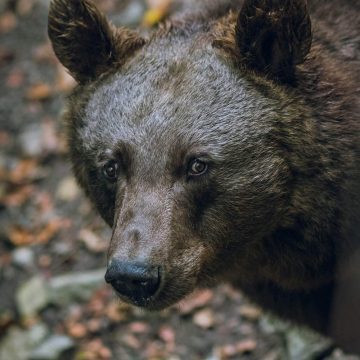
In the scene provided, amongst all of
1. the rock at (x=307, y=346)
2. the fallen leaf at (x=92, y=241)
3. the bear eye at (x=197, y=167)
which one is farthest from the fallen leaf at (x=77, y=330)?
the bear eye at (x=197, y=167)

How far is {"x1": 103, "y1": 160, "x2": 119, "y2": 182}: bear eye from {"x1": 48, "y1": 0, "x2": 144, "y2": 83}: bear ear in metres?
0.68

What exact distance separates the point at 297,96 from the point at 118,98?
42.3 inches

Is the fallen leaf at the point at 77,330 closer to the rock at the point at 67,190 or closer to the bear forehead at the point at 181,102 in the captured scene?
the rock at the point at 67,190

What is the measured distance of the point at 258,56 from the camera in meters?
4.74

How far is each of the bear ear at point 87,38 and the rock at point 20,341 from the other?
3347mm

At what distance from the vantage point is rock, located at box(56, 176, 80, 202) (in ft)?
29.6

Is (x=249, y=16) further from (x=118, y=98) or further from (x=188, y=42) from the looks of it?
(x=118, y=98)

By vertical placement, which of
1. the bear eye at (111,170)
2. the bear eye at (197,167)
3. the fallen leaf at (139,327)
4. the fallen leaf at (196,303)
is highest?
the bear eye at (197,167)

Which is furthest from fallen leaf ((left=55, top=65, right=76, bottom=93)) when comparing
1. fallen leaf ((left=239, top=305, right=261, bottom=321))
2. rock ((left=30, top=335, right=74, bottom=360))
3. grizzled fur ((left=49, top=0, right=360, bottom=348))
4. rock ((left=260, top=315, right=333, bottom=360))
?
grizzled fur ((left=49, top=0, right=360, bottom=348))

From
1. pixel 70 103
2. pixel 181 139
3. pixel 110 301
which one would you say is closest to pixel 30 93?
pixel 110 301

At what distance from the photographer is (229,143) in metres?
4.64

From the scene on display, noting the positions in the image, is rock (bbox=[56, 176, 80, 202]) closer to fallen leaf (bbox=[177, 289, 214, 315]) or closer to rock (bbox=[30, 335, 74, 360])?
rock (bbox=[30, 335, 74, 360])

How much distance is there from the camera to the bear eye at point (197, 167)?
15.2 ft

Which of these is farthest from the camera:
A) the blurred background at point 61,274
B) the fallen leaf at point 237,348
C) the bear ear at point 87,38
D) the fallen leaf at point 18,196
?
the fallen leaf at point 18,196
